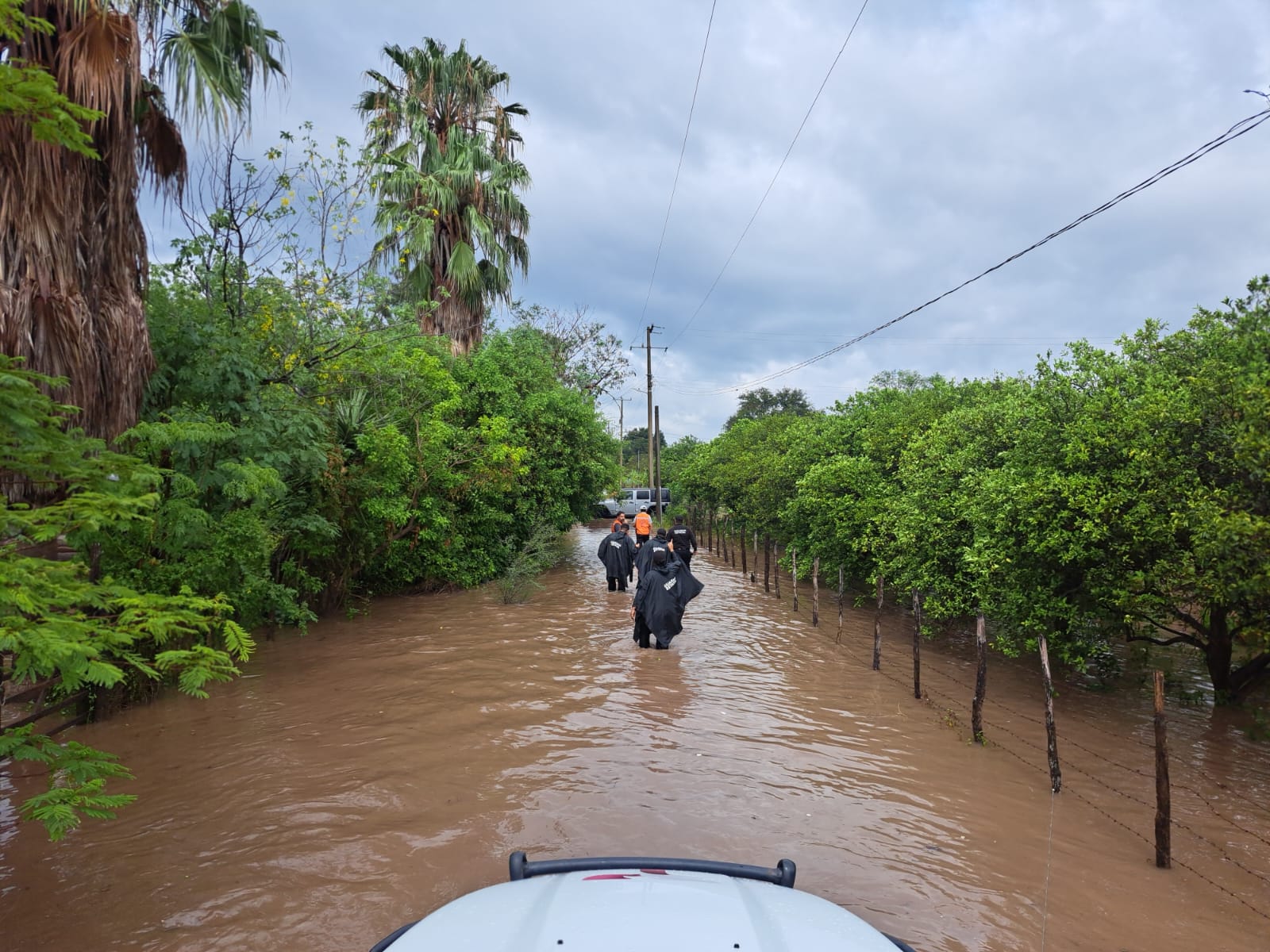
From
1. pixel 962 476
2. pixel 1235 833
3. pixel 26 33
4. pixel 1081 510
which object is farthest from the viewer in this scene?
pixel 962 476

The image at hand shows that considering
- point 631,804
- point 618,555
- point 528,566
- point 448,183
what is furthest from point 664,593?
point 448,183

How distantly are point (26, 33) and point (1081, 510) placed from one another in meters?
11.3

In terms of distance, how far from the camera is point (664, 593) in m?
11.4

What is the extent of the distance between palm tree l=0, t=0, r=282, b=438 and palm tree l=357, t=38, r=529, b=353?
10.9 metres

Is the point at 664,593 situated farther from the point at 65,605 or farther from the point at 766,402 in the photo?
the point at 766,402

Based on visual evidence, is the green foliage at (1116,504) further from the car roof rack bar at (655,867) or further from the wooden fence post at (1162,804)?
the car roof rack bar at (655,867)

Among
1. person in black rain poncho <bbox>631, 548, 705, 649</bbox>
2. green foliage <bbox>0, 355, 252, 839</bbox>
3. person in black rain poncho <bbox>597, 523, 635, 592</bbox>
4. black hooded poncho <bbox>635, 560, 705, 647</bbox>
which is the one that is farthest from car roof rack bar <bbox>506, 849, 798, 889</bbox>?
person in black rain poncho <bbox>597, 523, 635, 592</bbox>

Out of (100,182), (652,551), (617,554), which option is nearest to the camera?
(100,182)

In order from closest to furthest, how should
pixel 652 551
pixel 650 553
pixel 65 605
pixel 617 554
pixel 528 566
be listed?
pixel 65 605, pixel 652 551, pixel 650 553, pixel 528 566, pixel 617 554

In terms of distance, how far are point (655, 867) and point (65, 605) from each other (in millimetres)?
2711

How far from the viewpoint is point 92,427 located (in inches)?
275

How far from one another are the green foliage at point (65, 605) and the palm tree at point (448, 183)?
16.5m

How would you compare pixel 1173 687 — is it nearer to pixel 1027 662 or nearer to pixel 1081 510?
pixel 1027 662

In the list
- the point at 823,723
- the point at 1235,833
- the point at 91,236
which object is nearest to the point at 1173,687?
the point at 1235,833
